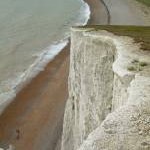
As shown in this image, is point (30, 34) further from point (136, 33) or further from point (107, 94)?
point (107, 94)

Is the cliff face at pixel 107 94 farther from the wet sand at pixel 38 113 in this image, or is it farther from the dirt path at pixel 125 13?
the dirt path at pixel 125 13

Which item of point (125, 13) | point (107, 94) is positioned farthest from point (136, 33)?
point (125, 13)

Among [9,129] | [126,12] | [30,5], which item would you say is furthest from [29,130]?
[30,5]

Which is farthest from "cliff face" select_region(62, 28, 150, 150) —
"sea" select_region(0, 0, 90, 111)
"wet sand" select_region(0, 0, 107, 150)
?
"sea" select_region(0, 0, 90, 111)

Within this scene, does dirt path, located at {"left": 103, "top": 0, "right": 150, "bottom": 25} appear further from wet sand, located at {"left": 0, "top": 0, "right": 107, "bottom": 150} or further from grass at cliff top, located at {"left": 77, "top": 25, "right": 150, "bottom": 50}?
grass at cliff top, located at {"left": 77, "top": 25, "right": 150, "bottom": 50}

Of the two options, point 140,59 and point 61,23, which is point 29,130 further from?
point 61,23

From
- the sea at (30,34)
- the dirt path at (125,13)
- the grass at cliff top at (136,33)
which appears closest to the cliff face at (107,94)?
the grass at cliff top at (136,33)
